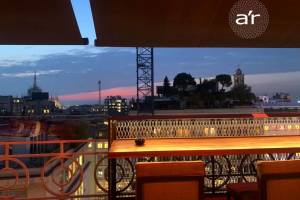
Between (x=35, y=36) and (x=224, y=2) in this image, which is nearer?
(x=224, y=2)

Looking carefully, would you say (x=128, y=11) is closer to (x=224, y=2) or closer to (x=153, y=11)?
(x=153, y=11)

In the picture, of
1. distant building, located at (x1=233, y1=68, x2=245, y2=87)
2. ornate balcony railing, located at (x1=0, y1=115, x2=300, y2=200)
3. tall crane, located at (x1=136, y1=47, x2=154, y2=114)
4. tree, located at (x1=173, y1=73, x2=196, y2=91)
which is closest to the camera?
ornate balcony railing, located at (x1=0, y1=115, x2=300, y2=200)

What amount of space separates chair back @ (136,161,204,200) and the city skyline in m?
11.8

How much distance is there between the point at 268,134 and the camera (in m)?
3.90

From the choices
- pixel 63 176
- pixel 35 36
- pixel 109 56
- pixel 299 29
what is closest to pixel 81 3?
pixel 35 36

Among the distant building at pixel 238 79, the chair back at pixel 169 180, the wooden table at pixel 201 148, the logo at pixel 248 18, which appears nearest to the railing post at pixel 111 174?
the wooden table at pixel 201 148

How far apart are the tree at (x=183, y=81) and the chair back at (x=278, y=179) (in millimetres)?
12610

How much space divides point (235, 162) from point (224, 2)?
1785 millimetres

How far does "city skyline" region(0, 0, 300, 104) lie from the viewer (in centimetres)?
1539

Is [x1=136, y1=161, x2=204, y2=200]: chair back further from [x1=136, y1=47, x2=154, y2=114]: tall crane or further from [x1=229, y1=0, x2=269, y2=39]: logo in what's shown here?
[x1=136, y1=47, x2=154, y2=114]: tall crane

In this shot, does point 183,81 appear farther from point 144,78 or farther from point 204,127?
point 204,127

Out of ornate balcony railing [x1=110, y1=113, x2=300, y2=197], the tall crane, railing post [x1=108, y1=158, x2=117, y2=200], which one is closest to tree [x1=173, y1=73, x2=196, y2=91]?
the tall crane

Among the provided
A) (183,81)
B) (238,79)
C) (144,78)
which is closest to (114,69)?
(144,78)

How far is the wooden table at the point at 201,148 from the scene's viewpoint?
2.86 meters
